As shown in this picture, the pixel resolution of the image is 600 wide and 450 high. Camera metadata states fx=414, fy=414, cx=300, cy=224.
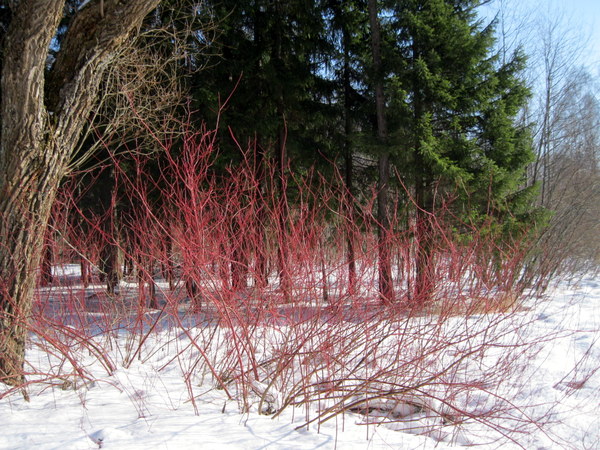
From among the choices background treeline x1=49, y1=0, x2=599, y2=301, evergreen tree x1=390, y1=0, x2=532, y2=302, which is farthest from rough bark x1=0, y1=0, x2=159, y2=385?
evergreen tree x1=390, y1=0, x2=532, y2=302

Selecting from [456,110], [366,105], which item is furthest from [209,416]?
[366,105]

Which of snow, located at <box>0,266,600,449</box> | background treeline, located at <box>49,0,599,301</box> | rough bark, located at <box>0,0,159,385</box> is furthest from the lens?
background treeline, located at <box>49,0,599,301</box>

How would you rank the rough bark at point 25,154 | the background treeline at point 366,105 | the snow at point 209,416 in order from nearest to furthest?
the snow at point 209,416, the rough bark at point 25,154, the background treeline at point 366,105

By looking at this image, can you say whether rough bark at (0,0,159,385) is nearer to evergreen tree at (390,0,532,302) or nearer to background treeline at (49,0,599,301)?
background treeline at (49,0,599,301)

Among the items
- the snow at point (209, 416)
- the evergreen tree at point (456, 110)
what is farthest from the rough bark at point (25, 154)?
the evergreen tree at point (456, 110)

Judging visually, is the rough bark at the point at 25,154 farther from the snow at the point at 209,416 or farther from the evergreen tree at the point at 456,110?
the evergreen tree at the point at 456,110

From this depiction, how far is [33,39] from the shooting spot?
125 inches

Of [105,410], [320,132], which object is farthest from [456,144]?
[105,410]

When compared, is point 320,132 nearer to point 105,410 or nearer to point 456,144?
point 456,144

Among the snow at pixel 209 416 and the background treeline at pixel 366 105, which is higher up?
the background treeline at pixel 366 105

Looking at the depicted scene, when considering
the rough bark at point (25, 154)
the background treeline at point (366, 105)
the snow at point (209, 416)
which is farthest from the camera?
the background treeline at point (366, 105)

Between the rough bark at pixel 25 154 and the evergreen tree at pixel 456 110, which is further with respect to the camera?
the evergreen tree at pixel 456 110

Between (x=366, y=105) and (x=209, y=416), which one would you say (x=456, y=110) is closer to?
(x=366, y=105)

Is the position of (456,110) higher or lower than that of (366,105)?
lower
